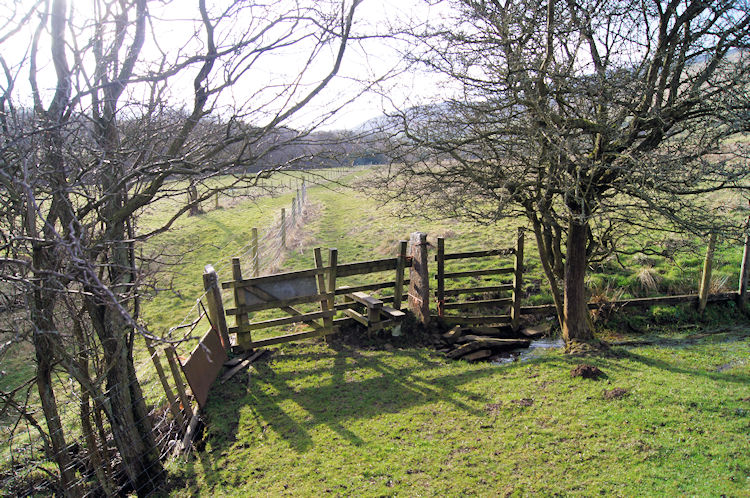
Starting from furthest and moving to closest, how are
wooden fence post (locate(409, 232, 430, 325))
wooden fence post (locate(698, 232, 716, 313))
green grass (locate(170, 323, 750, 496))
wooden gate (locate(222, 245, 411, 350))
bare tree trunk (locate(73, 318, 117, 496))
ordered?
1. wooden fence post (locate(698, 232, 716, 313))
2. wooden fence post (locate(409, 232, 430, 325))
3. wooden gate (locate(222, 245, 411, 350))
4. green grass (locate(170, 323, 750, 496))
5. bare tree trunk (locate(73, 318, 117, 496))

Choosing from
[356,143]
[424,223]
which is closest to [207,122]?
[356,143]

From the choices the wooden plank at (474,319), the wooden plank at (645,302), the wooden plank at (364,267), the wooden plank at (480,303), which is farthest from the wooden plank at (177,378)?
the wooden plank at (645,302)

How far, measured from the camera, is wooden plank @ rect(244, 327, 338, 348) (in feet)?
29.0

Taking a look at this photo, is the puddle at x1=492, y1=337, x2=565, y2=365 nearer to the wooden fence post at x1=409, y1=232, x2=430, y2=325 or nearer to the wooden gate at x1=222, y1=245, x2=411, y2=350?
the wooden fence post at x1=409, y1=232, x2=430, y2=325

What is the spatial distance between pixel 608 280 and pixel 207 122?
978 centimetres

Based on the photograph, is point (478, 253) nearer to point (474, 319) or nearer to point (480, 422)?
point (474, 319)

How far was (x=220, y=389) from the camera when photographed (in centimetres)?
760

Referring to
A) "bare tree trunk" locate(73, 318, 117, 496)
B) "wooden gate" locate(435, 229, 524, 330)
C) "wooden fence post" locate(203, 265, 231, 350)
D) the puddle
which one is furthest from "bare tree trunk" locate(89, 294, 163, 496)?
"wooden gate" locate(435, 229, 524, 330)

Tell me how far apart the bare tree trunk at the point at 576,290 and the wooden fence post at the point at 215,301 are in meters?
6.09

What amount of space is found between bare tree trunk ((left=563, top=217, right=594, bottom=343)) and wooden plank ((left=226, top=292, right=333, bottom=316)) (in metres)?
4.35

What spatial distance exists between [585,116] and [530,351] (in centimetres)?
442

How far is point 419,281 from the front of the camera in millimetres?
9594

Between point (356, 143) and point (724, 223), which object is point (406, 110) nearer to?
point (356, 143)

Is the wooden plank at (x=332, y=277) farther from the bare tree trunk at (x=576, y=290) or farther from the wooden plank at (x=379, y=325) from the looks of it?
the bare tree trunk at (x=576, y=290)
